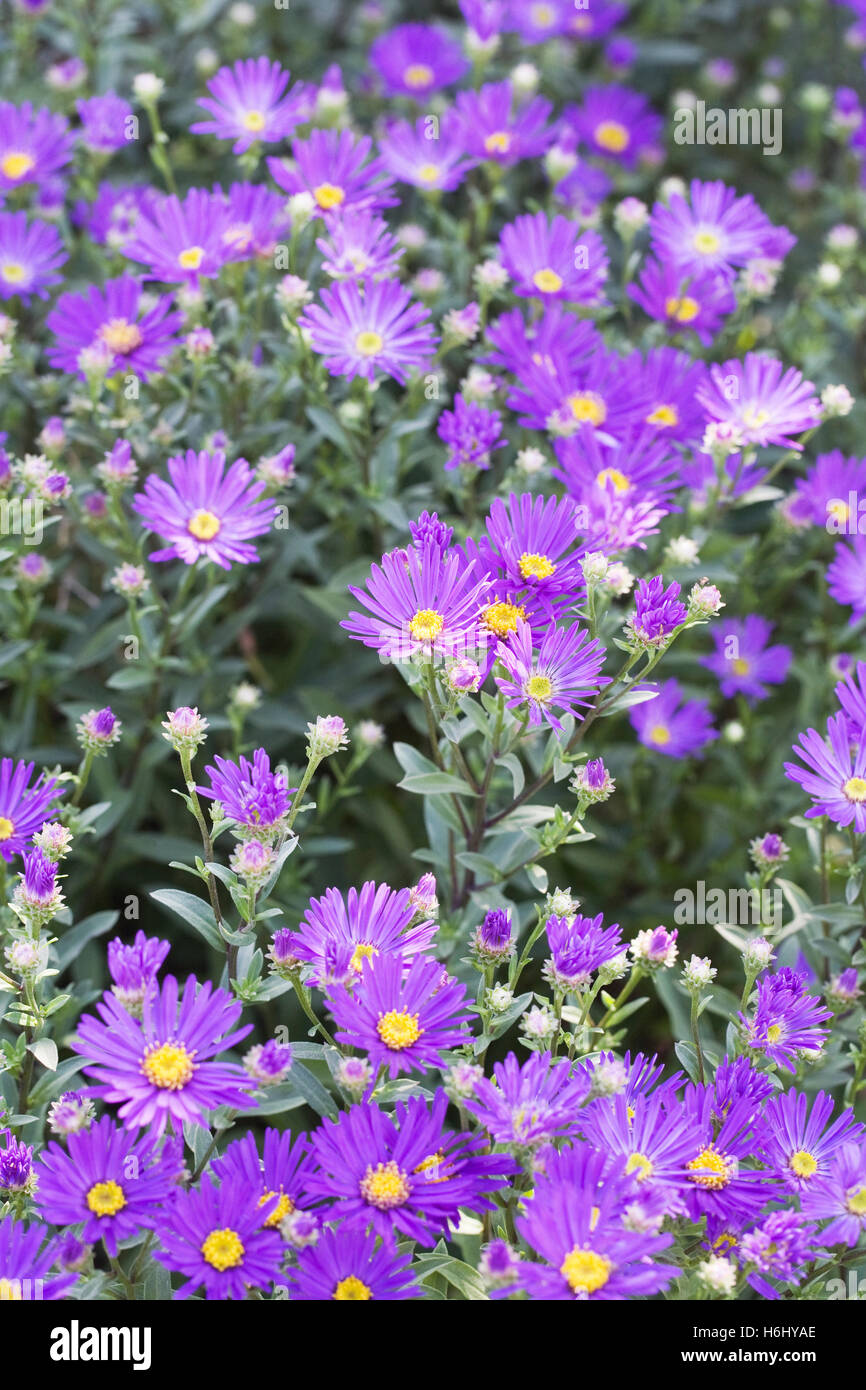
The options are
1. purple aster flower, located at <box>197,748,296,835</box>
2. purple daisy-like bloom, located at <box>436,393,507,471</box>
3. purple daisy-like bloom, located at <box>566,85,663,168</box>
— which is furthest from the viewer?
purple daisy-like bloom, located at <box>566,85,663,168</box>

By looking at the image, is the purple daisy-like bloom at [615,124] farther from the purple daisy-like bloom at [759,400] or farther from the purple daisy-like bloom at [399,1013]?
the purple daisy-like bloom at [399,1013]

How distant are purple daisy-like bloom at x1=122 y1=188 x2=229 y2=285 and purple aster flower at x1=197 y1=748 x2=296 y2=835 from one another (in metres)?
1.21

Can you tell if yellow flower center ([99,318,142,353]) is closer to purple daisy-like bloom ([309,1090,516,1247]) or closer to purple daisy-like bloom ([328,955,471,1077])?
purple daisy-like bloom ([328,955,471,1077])

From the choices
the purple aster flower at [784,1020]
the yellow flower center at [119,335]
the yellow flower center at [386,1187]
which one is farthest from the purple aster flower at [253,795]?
the yellow flower center at [119,335]

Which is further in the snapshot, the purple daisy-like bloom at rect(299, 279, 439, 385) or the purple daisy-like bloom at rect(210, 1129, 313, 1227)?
the purple daisy-like bloom at rect(299, 279, 439, 385)

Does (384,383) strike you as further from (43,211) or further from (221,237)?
(43,211)

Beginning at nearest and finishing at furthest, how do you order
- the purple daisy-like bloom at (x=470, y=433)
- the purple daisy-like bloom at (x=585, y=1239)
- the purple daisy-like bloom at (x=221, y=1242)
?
the purple daisy-like bloom at (x=585, y=1239)
the purple daisy-like bloom at (x=221, y=1242)
the purple daisy-like bloom at (x=470, y=433)

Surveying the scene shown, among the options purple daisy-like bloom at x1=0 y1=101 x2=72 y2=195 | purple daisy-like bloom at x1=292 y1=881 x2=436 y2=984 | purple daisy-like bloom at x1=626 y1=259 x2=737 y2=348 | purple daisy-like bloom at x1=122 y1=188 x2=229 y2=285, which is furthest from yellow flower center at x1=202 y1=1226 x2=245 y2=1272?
purple daisy-like bloom at x1=0 y1=101 x2=72 y2=195

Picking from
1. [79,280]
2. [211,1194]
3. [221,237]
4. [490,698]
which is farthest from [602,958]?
[79,280]

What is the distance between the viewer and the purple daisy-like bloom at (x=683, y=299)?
303 centimetres

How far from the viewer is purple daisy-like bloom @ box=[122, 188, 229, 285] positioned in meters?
2.77

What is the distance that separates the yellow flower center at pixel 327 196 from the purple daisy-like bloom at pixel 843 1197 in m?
1.97

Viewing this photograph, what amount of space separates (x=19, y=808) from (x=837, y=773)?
128 centimetres
